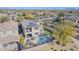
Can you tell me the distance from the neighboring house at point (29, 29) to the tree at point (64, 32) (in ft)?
0.63

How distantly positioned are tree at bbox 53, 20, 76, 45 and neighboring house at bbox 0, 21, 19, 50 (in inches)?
18.1

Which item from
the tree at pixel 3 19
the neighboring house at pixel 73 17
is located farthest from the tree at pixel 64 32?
the tree at pixel 3 19

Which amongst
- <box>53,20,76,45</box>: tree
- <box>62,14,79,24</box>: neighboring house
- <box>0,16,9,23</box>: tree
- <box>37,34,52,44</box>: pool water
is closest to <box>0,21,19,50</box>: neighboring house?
<box>0,16,9,23</box>: tree

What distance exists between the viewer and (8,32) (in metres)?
1.89

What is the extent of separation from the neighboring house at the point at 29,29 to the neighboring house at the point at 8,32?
0.07 meters

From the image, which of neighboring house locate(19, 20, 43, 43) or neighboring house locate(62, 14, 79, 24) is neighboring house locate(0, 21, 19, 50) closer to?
neighboring house locate(19, 20, 43, 43)

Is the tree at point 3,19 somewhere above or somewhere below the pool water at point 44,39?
above

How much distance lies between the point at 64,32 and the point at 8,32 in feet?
2.16

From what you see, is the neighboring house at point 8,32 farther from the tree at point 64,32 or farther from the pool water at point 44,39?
the tree at point 64,32

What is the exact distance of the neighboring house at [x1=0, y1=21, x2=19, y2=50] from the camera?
6.16ft

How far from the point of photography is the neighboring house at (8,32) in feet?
6.16

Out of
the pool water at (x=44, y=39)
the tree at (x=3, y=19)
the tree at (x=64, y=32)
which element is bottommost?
the pool water at (x=44, y=39)
